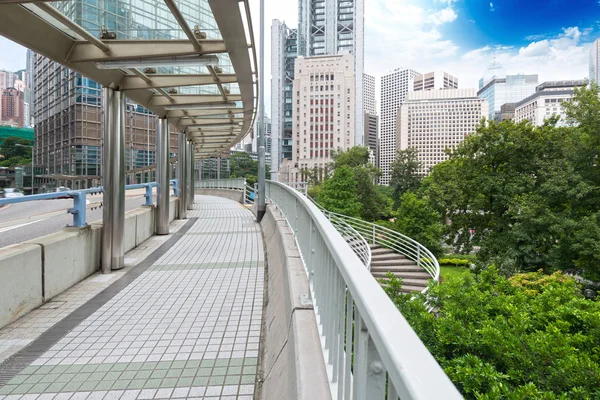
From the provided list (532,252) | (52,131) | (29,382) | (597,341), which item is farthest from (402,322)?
(52,131)

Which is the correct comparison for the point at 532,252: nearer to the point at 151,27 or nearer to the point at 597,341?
the point at 597,341

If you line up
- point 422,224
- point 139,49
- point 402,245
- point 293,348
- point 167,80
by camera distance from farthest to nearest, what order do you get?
1. point 422,224
2. point 402,245
3. point 167,80
4. point 139,49
5. point 293,348

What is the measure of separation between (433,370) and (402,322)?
273 millimetres

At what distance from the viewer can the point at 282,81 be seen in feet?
534

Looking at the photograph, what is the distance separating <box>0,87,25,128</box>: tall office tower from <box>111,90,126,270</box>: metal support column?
86.9 m

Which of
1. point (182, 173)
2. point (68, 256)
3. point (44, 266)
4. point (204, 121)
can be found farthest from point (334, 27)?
point (44, 266)

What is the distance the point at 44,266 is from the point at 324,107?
13173 cm

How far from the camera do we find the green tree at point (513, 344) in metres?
5.02

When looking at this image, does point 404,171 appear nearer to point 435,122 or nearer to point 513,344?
point 513,344

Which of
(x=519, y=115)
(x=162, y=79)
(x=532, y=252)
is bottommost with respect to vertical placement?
(x=532, y=252)

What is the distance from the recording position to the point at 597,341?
7.06 metres

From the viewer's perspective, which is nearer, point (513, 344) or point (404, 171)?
point (513, 344)

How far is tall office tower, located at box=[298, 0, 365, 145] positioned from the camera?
153875 millimetres

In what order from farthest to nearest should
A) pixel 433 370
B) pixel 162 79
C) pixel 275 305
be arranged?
pixel 162 79
pixel 275 305
pixel 433 370
